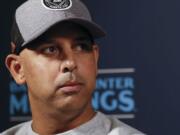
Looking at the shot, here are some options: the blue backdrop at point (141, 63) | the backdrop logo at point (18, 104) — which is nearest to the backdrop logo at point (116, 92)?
the blue backdrop at point (141, 63)

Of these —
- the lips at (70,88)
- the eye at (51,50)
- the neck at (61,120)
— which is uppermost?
the eye at (51,50)

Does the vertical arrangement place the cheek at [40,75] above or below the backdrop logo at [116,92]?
above

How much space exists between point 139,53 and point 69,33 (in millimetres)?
836

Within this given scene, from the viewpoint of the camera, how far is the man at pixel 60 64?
1146 mm

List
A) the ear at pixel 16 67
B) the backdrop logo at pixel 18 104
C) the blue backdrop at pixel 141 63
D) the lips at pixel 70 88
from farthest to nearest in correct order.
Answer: the backdrop logo at pixel 18 104
the blue backdrop at pixel 141 63
the ear at pixel 16 67
the lips at pixel 70 88

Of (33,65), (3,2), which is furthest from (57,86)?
(3,2)

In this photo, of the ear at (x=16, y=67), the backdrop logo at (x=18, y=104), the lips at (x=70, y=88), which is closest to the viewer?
the lips at (x=70, y=88)

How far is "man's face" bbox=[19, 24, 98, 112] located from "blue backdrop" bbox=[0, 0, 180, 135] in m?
0.77

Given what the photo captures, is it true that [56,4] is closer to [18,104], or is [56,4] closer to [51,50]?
[51,50]

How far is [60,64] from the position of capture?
115cm

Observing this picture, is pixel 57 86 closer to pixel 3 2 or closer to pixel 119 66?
pixel 119 66

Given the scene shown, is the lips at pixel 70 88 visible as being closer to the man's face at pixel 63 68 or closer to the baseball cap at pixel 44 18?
the man's face at pixel 63 68

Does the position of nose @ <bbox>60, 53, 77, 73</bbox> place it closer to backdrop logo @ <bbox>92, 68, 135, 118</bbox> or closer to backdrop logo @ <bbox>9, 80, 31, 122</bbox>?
backdrop logo @ <bbox>92, 68, 135, 118</bbox>

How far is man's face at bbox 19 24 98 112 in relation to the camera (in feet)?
3.73
